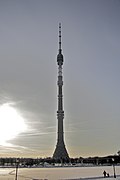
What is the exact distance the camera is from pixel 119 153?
187125 mm

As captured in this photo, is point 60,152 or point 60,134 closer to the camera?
point 60,152

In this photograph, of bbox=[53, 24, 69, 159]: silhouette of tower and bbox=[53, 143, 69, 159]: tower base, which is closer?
bbox=[53, 143, 69, 159]: tower base

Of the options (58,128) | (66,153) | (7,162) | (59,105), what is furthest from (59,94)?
(7,162)

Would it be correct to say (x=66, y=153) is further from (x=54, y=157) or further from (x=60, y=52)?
(x=60, y=52)

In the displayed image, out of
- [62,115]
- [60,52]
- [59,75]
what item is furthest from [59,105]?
[60,52]

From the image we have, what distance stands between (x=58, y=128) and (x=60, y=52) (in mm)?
47712

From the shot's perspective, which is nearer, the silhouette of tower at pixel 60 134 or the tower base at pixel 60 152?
the tower base at pixel 60 152

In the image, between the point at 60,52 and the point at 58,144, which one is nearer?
the point at 58,144

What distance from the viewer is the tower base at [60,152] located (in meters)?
170

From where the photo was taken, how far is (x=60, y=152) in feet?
557

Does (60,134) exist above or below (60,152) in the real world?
above

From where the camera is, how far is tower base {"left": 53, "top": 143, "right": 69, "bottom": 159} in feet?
557

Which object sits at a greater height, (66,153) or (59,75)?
(59,75)

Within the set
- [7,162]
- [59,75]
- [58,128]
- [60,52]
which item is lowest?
[7,162]
